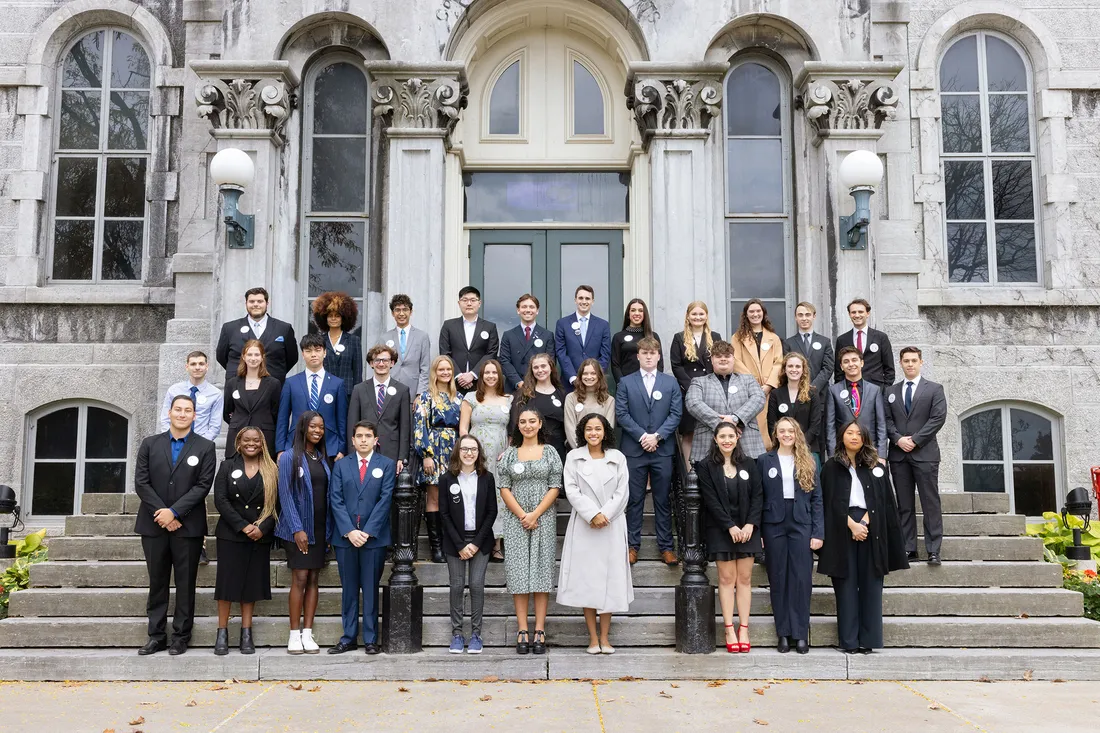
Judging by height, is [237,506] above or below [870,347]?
below

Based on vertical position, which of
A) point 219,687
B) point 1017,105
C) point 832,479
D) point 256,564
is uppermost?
point 1017,105

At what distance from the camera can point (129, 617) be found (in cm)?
905

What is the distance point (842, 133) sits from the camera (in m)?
12.0

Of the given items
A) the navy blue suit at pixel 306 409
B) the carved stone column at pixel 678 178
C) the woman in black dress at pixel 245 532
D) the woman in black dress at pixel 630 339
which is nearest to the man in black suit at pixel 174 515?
the woman in black dress at pixel 245 532

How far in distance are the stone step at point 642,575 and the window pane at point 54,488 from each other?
12.8 feet

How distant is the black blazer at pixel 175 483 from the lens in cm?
867

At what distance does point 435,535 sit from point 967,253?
27.0 ft

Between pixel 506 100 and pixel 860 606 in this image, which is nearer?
pixel 860 606

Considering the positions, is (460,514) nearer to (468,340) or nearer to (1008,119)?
(468,340)

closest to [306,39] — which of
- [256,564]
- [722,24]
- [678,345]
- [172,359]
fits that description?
[172,359]

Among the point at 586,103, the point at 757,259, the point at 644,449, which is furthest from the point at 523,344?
the point at 586,103

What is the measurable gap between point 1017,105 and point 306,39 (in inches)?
365

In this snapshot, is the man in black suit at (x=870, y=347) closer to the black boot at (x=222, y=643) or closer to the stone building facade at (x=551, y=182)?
the stone building facade at (x=551, y=182)

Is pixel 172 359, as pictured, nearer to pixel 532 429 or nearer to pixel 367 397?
pixel 367 397
